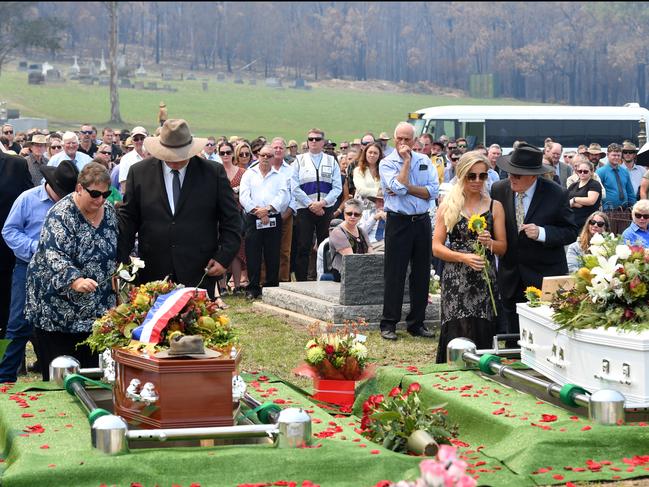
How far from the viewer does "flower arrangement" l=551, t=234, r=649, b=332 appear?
24.1 ft

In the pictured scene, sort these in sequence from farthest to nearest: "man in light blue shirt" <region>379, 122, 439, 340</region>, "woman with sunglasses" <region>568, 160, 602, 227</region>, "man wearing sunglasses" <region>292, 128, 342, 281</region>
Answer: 1. "man wearing sunglasses" <region>292, 128, 342, 281</region>
2. "woman with sunglasses" <region>568, 160, 602, 227</region>
3. "man in light blue shirt" <region>379, 122, 439, 340</region>

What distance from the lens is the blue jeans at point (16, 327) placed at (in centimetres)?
966

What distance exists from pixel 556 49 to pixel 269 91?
2685 centimetres

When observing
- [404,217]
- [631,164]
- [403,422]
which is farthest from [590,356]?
[631,164]

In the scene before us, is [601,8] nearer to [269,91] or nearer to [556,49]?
[556,49]

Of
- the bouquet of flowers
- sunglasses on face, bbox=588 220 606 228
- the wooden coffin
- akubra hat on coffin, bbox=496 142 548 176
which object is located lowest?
the bouquet of flowers

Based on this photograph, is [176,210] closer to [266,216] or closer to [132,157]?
[266,216]

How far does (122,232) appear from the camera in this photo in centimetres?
901

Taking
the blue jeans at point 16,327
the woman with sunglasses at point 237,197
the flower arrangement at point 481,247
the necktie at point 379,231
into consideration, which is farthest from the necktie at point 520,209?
the woman with sunglasses at point 237,197

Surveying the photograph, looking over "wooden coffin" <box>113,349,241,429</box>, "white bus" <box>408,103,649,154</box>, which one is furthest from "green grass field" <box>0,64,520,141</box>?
"wooden coffin" <box>113,349,241,429</box>

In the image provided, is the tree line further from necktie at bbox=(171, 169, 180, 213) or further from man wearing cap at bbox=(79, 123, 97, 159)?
necktie at bbox=(171, 169, 180, 213)

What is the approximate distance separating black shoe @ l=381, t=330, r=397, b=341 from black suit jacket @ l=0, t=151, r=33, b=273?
13.3 ft

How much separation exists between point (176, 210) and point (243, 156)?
8956 millimetres

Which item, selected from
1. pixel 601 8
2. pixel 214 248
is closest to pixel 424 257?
pixel 214 248
